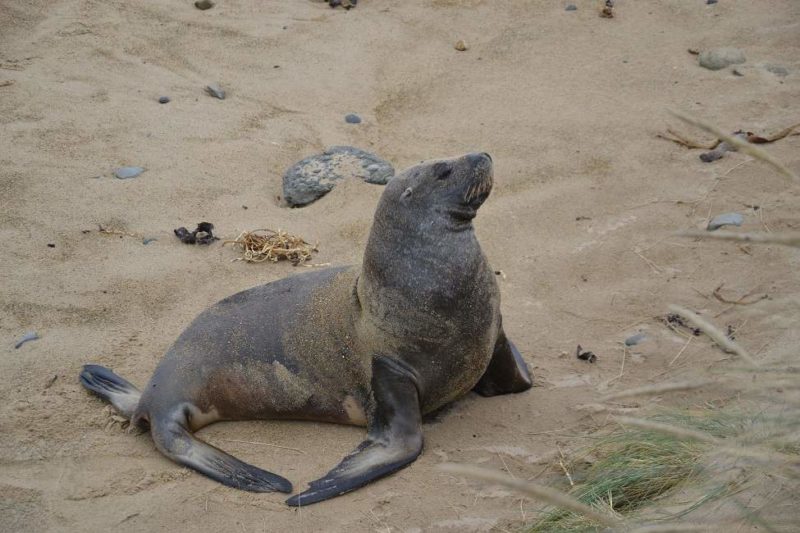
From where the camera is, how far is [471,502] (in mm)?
3279

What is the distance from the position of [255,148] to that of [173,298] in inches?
71.3

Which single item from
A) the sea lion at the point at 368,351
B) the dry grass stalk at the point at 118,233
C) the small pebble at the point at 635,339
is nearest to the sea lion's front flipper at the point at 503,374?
the sea lion at the point at 368,351

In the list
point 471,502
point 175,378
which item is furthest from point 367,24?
point 471,502

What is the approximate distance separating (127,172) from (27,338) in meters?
1.80

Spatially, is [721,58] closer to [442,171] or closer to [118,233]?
[442,171]

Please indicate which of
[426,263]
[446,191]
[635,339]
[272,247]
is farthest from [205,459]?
[635,339]

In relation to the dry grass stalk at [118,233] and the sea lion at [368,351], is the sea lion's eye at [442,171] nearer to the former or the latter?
the sea lion at [368,351]

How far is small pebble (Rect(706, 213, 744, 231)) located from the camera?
488cm

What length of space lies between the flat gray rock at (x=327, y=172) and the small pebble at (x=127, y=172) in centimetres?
97

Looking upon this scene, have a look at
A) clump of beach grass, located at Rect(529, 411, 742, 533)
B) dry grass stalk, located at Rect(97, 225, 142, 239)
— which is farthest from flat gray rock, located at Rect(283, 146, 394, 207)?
clump of beach grass, located at Rect(529, 411, 742, 533)

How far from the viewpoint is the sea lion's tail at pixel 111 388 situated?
407 centimetres

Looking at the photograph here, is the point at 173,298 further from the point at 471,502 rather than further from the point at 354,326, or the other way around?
the point at 471,502

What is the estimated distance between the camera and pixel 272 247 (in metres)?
5.18

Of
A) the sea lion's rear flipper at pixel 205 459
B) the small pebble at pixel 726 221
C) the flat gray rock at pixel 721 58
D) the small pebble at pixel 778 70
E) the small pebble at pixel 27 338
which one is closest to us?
the sea lion's rear flipper at pixel 205 459
